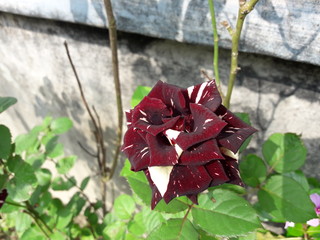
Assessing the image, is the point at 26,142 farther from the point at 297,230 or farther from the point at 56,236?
the point at 297,230

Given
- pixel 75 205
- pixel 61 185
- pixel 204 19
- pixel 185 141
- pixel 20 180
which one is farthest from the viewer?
pixel 75 205

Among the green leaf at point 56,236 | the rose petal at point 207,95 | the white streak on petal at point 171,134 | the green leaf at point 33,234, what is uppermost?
the rose petal at point 207,95

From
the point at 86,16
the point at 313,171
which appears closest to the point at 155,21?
the point at 86,16

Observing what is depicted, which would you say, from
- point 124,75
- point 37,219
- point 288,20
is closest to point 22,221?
point 37,219

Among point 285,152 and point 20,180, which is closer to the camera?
point 285,152

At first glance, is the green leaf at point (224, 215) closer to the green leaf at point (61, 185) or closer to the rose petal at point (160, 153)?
the rose petal at point (160, 153)

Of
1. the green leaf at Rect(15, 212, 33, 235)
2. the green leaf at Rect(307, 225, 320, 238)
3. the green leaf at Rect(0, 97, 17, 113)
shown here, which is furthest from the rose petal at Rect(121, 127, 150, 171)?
the green leaf at Rect(15, 212, 33, 235)

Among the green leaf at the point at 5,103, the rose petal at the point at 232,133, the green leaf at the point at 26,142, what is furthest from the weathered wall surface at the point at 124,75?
the rose petal at the point at 232,133
